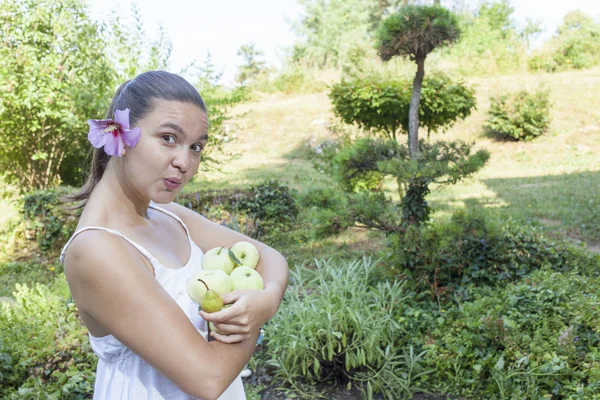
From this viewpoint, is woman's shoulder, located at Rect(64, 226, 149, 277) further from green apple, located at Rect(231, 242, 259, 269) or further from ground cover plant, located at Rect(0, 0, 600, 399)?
ground cover plant, located at Rect(0, 0, 600, 399)

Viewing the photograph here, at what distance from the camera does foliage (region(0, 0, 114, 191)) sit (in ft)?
22.0

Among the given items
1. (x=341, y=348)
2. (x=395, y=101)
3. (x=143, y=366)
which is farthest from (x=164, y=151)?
(x=395, y=101)

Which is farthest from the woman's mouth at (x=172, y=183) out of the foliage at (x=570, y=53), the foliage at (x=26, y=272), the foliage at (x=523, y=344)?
the foliage at (x=570, y=53)

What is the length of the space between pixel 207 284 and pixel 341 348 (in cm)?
239

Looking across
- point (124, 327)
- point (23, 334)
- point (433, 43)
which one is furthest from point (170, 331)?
point (433, 43)

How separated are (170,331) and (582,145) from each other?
12792 mm

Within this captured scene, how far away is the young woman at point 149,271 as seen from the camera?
1.02 metres

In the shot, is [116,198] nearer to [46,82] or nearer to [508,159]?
[46,82]

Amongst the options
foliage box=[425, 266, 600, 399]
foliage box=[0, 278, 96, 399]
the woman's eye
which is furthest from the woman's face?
foliage box=[425, 266, 600, 399]

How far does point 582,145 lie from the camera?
39.0 feet

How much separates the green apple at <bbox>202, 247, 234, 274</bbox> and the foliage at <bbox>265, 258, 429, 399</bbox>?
2007 millimetres

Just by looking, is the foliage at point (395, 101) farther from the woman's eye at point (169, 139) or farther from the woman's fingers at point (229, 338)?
the woman's fingers at point (229, 338)

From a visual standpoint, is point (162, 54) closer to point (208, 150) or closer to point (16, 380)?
point (208, 150)

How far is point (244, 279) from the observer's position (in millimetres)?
1178
